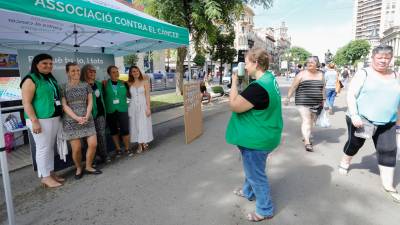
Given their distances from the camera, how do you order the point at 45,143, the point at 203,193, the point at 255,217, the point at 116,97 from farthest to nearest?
the point at 116,97, the point at 45,143, the point at 203,193, the point at 255,217

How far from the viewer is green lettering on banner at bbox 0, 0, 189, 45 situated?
307cm

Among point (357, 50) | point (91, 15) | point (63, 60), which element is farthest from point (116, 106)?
point (357, 50)

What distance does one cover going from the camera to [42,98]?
3.42 metres

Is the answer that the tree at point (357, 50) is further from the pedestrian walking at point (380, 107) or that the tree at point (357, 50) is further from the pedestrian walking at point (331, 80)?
the pedestrian walking at point (380, 107)

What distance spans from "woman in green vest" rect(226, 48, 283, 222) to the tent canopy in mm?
2558

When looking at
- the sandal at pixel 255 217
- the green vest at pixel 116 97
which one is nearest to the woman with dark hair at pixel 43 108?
the green vest at pixel 116 97

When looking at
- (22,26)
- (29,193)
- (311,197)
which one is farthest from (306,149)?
(22,26)

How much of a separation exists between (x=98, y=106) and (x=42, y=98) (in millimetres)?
1082

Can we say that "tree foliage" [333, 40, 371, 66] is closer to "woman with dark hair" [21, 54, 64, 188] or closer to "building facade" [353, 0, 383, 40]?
"building facade" [353, 0, 383, 40]

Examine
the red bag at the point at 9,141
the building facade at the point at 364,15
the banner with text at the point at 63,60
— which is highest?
the building facade at the point at 364,15

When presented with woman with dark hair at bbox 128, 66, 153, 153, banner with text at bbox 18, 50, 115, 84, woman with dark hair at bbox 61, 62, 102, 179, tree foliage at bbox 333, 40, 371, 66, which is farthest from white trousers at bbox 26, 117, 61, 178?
tree foliage at bbox 333, 40, 371, 66

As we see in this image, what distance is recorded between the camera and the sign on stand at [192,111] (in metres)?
5.75

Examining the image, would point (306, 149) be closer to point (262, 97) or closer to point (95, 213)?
point (262, 97)

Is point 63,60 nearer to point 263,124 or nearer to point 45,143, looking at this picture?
point 45,143
